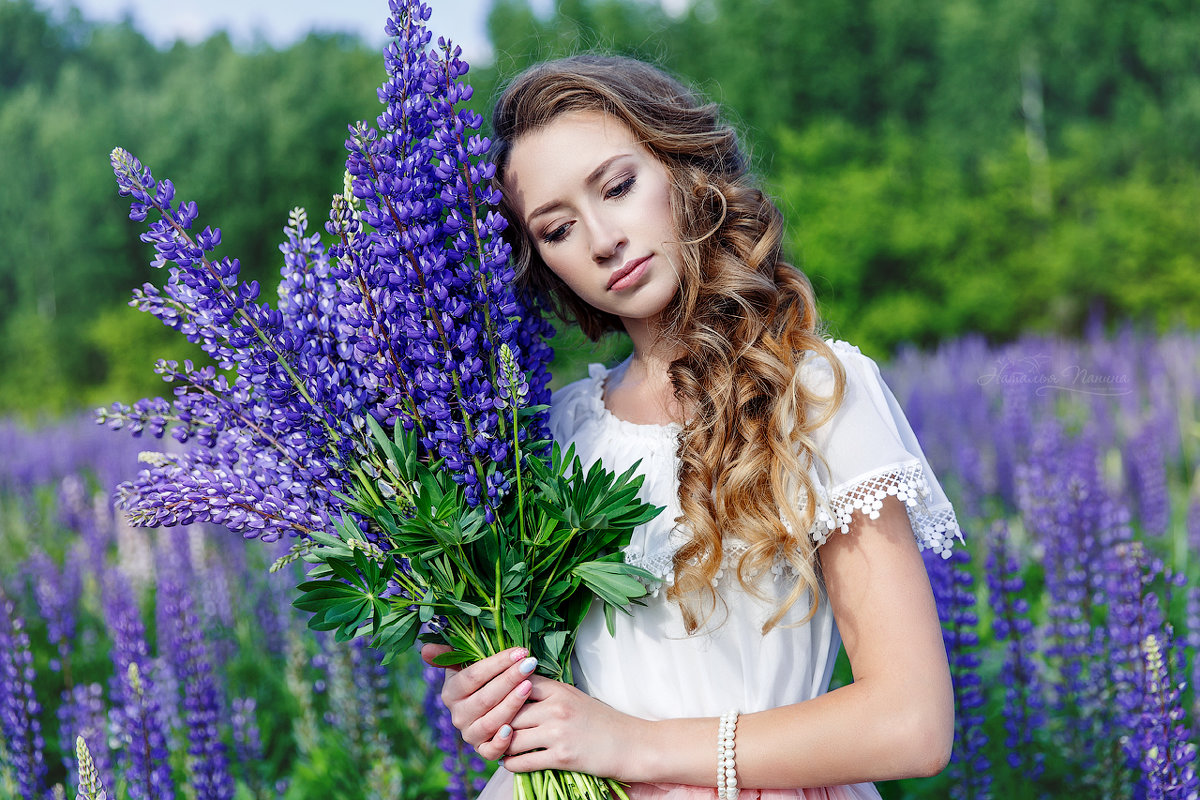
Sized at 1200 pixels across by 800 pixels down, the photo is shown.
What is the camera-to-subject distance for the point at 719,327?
179cm

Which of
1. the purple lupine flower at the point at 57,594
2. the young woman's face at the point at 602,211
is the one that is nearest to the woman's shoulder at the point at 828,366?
the young woman's face at the point at 602,211

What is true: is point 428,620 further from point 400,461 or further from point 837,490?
point 837,490

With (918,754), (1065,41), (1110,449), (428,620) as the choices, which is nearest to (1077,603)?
(918,754)

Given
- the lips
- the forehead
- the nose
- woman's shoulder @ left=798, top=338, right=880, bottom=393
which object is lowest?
woman's shoulder @ left=798, top=338, right=880, bottom=393

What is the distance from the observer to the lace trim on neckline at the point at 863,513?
1.53 metres

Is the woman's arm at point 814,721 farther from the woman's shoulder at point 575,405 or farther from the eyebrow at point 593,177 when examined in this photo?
the eyebrow at point 593,177

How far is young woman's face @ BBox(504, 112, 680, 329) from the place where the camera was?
1.73 m

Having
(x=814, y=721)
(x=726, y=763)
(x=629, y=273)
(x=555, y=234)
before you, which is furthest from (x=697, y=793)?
(x=555, y=234)

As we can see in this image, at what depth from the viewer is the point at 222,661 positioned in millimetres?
3588

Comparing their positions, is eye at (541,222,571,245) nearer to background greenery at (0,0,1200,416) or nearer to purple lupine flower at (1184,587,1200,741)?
purple lupine flower at (1184,587,1200,741)

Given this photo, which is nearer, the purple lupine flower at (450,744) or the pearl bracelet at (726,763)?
the pearl bracelet at (726,763)

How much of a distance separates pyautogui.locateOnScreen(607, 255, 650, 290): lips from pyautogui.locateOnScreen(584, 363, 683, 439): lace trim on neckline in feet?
0.88

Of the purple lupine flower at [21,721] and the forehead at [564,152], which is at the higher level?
the forehead at [564,152]

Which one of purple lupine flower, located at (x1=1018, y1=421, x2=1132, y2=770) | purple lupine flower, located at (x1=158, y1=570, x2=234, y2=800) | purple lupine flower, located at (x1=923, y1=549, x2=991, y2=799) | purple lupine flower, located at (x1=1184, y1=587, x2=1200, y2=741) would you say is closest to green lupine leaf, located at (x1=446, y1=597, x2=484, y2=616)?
purple lupine flower, located at (x1=158, y1=570, x2=234, y2=800)
